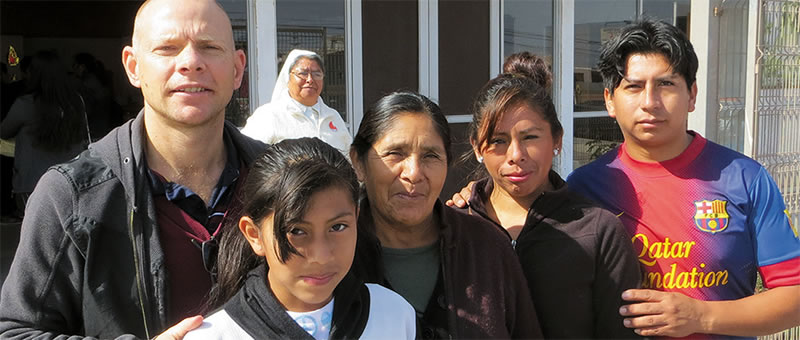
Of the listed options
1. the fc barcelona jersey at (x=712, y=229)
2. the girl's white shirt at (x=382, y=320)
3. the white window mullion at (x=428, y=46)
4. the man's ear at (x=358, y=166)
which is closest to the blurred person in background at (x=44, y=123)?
the white window mullion at (x=428, y=46)

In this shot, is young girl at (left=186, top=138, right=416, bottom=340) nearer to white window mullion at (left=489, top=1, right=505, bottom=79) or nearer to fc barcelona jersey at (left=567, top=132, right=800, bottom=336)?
fc barcelona jersey at (left=567, top=132, right=800, bottom=336)

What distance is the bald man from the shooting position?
1.42 metres

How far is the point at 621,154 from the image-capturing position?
81.0 inches

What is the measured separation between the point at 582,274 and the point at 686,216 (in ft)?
1.24

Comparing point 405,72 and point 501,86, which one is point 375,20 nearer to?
point 405,72

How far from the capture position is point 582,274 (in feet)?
5.76

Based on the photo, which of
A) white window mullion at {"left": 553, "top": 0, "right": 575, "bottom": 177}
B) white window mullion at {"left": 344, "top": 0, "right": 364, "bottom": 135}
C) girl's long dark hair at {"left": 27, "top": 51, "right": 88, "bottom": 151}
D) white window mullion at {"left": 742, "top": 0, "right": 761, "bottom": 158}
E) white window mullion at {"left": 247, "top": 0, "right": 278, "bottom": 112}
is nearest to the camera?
white window mullion at {"left": 742, "top": 0, "right": 761, "bottom": 158}

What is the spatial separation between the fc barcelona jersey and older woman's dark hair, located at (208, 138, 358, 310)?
3.01 feet

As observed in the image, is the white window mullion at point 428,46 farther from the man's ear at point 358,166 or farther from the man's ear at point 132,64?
the man's ear at point 132,64

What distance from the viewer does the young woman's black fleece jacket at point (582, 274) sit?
175 cm

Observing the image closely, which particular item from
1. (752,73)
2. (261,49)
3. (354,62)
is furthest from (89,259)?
(354,62)

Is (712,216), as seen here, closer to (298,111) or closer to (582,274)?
(582,274)

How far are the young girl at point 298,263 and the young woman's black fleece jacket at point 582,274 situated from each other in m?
0.45

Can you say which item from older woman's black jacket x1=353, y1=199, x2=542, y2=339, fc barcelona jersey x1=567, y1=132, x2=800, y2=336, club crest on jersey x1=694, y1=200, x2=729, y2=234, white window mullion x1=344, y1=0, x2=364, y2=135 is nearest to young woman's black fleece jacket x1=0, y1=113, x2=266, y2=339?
older woman's black jacket x1=353, y1=199, x2=542, y2=339
